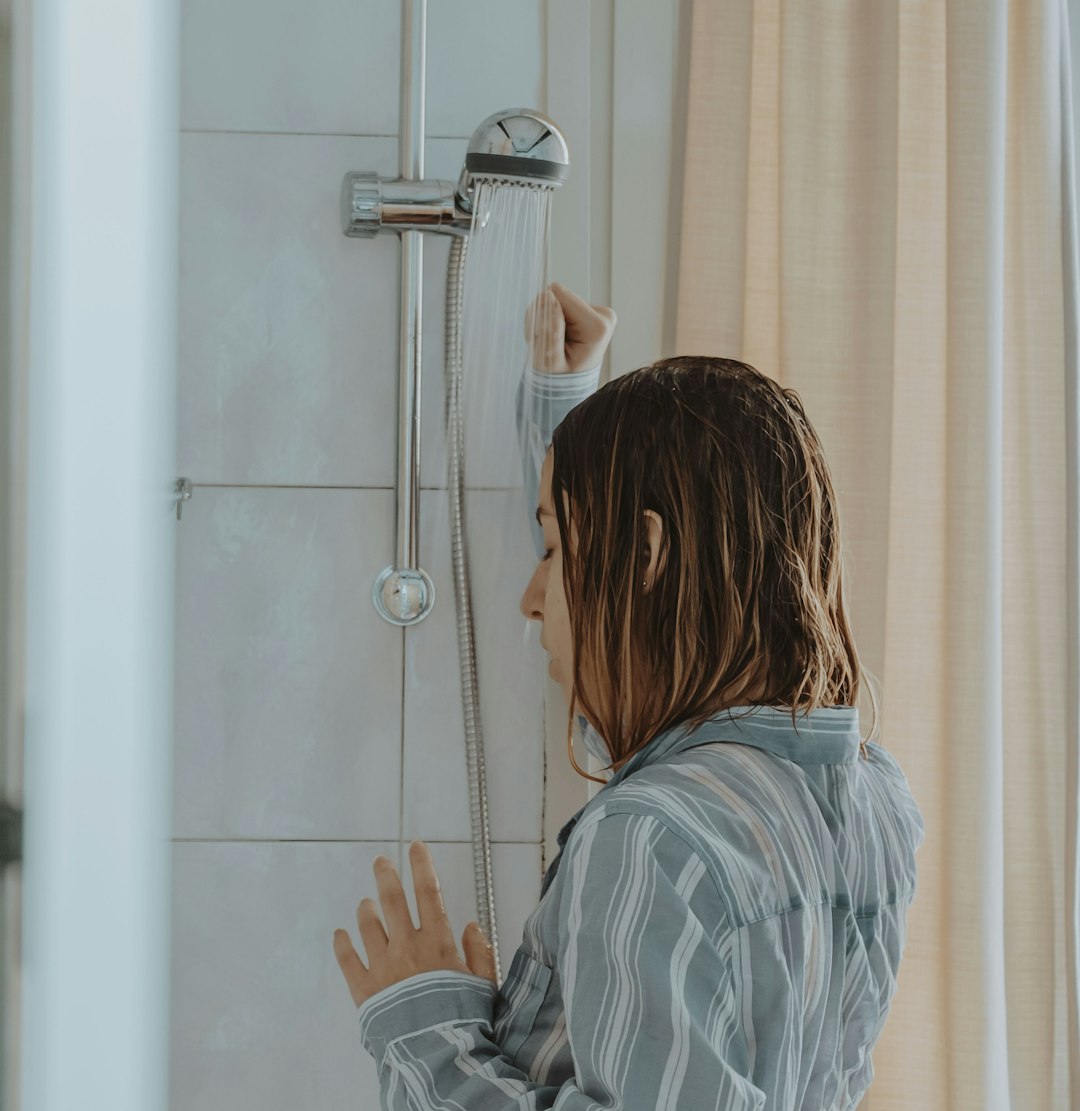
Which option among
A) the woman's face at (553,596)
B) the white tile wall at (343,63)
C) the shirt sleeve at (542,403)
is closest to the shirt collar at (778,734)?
the woman's face at (553,596)

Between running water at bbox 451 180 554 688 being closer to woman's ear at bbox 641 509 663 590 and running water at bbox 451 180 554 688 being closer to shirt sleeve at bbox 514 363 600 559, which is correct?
shirt sleeve at bbox 514 363 600 559

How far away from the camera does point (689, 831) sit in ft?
1.98

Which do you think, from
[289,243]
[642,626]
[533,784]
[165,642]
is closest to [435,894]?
[642,626]

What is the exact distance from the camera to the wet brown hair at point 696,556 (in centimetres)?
72

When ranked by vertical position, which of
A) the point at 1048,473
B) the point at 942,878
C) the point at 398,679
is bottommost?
the point at 942,878

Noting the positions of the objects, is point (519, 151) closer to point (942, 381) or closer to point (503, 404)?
point (503, 404)

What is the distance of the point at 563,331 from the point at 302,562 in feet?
1.12

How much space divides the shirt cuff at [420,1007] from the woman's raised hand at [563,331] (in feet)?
1.78

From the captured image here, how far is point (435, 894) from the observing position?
81cm

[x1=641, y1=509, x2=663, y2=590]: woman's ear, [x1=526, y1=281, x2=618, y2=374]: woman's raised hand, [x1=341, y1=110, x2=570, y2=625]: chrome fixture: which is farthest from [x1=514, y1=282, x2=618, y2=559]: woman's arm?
[x1=641, y1=509, x2=663, y2=590]: woman's ear

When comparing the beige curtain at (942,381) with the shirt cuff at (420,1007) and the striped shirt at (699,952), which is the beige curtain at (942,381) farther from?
the shirt cuff at (420,1007)

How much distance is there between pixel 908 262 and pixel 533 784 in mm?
628

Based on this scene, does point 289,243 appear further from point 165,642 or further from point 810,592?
point 165,642

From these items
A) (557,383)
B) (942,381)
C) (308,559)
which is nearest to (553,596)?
(557,383)
